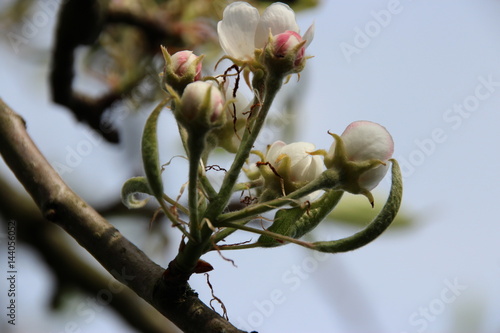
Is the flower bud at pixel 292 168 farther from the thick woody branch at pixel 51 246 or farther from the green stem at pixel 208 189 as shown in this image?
the thick woody branch at pixel 51 246

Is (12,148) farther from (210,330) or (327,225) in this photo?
(327,225)

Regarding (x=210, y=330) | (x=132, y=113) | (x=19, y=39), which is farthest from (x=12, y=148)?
(x=19, y=39)

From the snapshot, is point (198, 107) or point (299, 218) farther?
point (299, 218)

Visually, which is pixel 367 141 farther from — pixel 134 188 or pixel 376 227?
pixel 134 188

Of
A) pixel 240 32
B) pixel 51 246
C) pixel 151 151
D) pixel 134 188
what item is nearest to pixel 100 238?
pixel 134 188

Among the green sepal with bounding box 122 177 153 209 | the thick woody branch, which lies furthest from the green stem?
the thick woody branch

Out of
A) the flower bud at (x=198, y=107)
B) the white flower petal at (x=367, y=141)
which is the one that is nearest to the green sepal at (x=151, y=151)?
the flower bud at (x=198, y=107)
